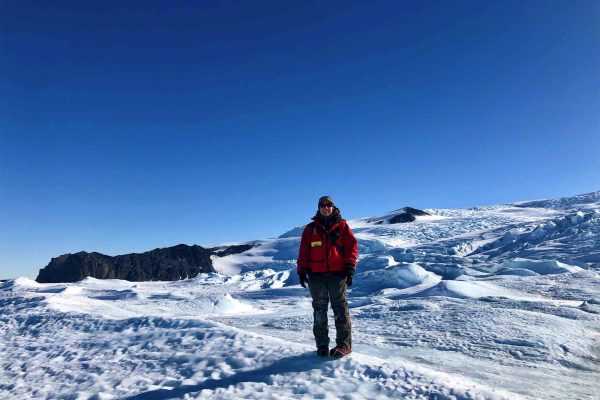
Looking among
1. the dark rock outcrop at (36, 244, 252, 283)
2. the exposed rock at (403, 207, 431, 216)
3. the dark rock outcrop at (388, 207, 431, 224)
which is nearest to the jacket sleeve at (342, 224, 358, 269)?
the dark rock outcrop at (36, 244, 252, 283)

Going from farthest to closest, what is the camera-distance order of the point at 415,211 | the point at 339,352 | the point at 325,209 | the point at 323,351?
the point at 415,211 < the point at 325,209 < the point at 323,351 < the point at 339,352

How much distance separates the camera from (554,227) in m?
33.0

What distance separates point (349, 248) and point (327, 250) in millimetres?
261

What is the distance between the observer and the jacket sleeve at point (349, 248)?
4945 mm

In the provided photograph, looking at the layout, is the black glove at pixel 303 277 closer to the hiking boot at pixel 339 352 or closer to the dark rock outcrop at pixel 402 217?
the hiking boot at pixel 339 352

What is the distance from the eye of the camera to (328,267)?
4965 millimetres

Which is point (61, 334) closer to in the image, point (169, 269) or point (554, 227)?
point (554, 227)

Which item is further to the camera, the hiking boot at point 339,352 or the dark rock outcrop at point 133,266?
the dark rock outcrop at point 133,266

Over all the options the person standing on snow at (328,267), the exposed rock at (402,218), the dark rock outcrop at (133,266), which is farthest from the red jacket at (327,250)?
the exposed rock at (402,218)

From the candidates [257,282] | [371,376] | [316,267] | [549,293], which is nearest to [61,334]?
[316,267]

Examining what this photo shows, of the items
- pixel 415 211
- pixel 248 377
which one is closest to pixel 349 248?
pixel 248 377

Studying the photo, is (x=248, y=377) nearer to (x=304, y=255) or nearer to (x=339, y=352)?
(x=339, y=352)

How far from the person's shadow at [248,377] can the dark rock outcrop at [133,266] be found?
48.2m

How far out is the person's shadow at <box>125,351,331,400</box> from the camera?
4.43 metres
